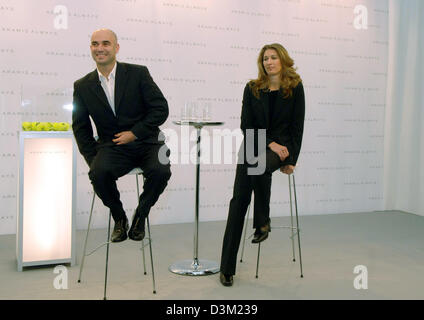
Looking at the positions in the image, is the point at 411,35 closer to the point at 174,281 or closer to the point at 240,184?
the point at 240,184

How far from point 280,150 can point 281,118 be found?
0.23 metres

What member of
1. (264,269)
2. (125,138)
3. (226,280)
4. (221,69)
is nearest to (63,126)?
(125,138)

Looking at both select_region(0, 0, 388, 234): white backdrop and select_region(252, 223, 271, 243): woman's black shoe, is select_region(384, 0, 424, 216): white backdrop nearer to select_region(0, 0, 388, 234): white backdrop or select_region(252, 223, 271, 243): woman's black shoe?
select_region(0, 0, 388, 234): white backdrop

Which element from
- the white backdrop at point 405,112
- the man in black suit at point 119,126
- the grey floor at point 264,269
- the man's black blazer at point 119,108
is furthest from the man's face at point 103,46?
the white backdrop at point 405,112

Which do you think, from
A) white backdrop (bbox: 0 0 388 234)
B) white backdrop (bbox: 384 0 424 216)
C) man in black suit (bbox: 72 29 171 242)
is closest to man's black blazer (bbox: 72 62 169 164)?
man in black suit (bbox: 72 29 171 242)

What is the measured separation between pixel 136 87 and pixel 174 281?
124 cm

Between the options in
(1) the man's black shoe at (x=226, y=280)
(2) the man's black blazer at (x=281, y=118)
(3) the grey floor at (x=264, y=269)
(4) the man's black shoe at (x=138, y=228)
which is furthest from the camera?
(2) the man's black blazer at (x=281, y=118)

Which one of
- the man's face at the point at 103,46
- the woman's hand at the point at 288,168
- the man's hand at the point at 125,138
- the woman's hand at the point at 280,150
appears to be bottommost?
the woman's hand at the point at 288,168

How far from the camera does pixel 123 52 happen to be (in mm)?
4336

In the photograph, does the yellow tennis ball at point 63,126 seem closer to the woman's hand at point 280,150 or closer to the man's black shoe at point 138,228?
the man's black shoe at point 138,228

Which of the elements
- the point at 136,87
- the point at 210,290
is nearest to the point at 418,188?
the point at 210,290

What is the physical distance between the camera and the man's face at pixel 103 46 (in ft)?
8.54

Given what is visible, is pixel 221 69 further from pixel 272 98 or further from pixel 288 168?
pixel 288 168

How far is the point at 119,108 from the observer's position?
270 cm
